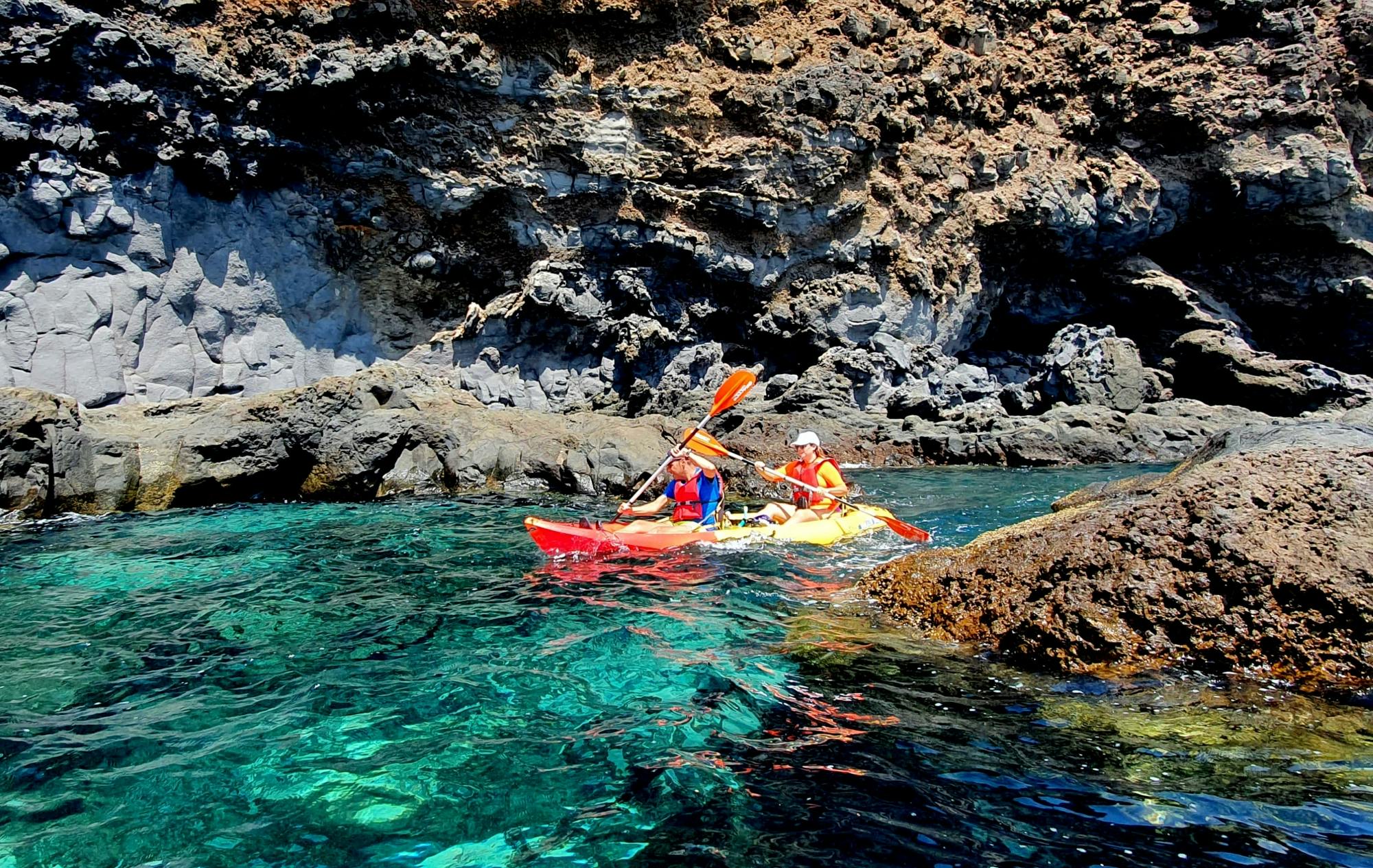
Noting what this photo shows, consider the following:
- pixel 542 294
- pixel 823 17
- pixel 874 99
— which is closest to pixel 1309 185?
pixel 874 99

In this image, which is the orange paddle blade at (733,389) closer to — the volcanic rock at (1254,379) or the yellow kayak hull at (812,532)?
the yellow kayak hull at (812,532)

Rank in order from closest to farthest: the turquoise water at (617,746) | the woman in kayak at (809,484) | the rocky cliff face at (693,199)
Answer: the turquoise water at (617,746), the woman in kayak at (809,484), the rocky cliff face at (693,199)

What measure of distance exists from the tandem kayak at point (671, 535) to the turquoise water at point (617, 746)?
1.52 metres

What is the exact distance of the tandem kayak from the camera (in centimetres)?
744

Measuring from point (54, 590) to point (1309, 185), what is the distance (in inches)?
1087

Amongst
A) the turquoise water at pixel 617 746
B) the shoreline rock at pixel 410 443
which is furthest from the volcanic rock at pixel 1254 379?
the turquoise water at pixel 617 746

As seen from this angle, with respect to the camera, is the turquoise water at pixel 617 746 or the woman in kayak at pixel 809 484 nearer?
the turquoise water at pixel 617 746

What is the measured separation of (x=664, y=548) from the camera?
7.86 meters

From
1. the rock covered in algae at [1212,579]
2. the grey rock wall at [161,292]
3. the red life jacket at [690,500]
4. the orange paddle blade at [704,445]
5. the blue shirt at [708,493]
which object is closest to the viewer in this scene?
the rock covered in algae at [1212,579]

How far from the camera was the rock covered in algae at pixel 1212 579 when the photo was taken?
354 cm

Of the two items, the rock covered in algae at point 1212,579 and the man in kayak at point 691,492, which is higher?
the rock covered in algae at point 1212,579

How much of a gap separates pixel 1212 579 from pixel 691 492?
5.73 metres

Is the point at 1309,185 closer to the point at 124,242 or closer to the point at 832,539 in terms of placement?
the point at 832,539

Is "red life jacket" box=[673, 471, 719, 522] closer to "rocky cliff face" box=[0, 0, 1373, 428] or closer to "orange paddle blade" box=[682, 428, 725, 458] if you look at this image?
"orange paddle blade" box=[682, 428, 725, 458]
